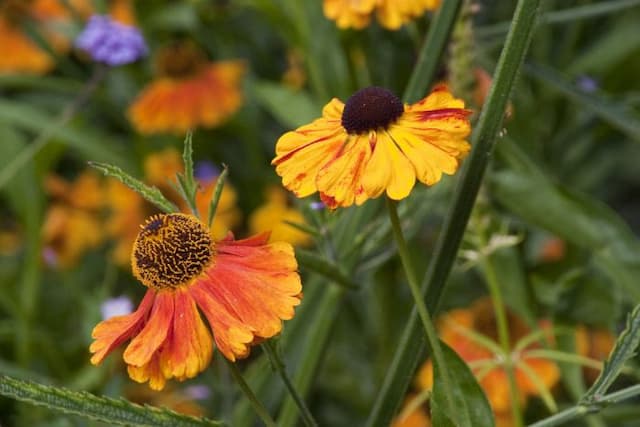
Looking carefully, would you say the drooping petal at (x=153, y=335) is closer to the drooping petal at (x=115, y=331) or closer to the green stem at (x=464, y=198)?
the drooping petal at (x=115, y=331)

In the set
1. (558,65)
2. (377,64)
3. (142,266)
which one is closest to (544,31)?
(558,65)

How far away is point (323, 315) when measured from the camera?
2.32 ft

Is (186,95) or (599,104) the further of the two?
(186,95)

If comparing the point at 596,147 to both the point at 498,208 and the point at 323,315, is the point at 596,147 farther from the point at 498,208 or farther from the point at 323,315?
the point at 323,315

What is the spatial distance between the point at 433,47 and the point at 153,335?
29cm

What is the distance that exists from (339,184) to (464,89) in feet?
0.96

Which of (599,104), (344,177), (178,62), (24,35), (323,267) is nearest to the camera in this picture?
(344,177)

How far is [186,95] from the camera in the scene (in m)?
1.14

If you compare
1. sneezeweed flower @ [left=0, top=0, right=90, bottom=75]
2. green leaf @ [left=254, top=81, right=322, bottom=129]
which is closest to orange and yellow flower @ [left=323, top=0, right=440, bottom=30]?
green leaf @ [left=254, top=81, right=322, bottom=129]

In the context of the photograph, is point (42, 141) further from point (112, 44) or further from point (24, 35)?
point (24, 35)

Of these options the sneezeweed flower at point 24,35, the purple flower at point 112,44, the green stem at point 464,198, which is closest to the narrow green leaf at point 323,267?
the green stem at point 464,198

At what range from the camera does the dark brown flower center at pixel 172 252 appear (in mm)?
449

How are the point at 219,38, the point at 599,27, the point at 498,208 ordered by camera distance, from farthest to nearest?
1. the point at 219,38
2. the point at 599,27
3. the point at 498,208

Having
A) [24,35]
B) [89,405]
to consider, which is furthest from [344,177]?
[24,35]
